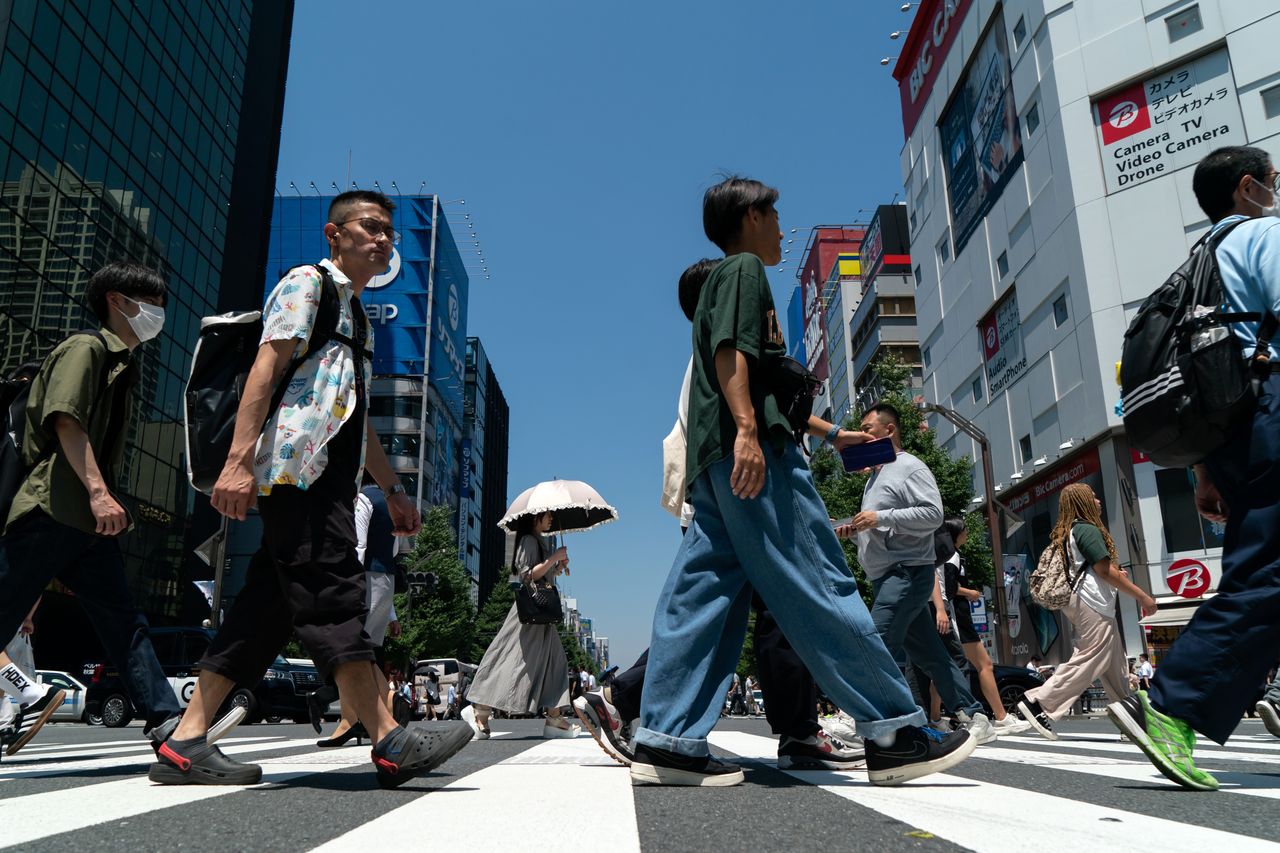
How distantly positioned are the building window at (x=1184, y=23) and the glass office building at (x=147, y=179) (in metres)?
33.8

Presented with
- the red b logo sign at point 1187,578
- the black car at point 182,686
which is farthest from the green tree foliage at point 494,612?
the black car at point 182,686

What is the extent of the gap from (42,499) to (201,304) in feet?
117

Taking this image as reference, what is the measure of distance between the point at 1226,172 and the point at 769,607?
2.32 m

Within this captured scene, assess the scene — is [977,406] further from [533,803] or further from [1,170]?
[533,803]

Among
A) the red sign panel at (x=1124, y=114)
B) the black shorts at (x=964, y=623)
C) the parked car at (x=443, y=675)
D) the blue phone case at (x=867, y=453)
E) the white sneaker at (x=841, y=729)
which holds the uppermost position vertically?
the red sign panel at (x=1124, y=114)

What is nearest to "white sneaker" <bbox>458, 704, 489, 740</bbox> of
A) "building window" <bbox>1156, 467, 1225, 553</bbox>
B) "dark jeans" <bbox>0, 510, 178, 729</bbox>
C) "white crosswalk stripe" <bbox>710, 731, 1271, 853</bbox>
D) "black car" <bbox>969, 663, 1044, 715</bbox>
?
"dark jeans" <bbox>0, 510, 178, 729</bbox>

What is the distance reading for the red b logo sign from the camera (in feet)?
79.4

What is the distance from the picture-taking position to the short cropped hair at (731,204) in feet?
10.5

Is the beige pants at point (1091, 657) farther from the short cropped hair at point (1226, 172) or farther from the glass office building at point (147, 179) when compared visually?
the glass office building at point (147, 179)

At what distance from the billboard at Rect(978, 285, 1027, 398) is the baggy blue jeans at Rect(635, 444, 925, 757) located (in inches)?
1352

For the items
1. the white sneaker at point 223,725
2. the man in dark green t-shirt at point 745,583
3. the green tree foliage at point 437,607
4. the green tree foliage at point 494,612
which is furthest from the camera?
the green tree foliage at point 494,612

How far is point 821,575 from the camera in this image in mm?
2625

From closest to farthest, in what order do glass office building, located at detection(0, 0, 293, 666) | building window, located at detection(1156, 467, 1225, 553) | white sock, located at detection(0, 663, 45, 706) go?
white sock, located at detection(0, 663, 45, 706) < glass office building, located at detection(0, 0, 293, 666) < building window, located at detection(1156, 467, 1225, 553)

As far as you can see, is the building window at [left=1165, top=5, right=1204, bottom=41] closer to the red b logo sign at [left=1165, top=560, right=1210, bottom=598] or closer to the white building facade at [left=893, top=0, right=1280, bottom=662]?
the white building facade at [left=893, top=0, right=1280, bottom=662]
